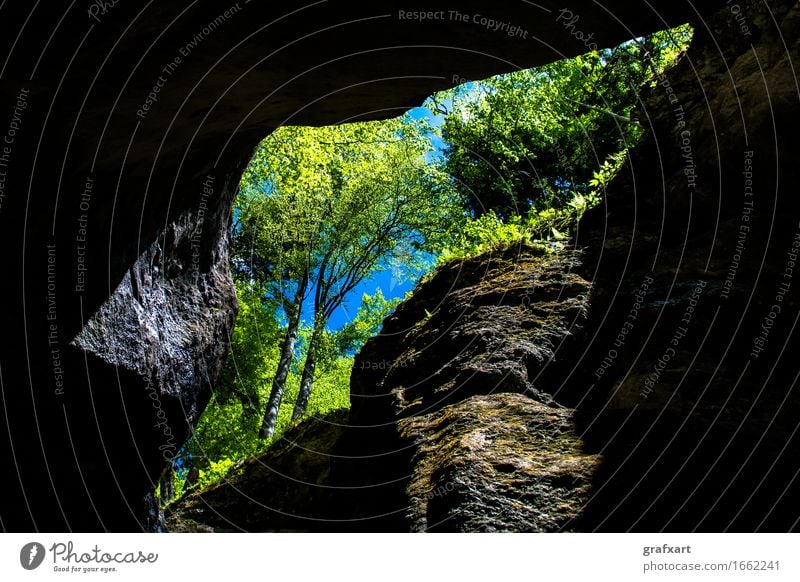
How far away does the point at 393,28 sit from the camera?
20.4 ft

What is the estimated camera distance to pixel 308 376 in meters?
27.8

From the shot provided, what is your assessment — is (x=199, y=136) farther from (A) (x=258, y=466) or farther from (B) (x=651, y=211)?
(A) (x=258, y=466)

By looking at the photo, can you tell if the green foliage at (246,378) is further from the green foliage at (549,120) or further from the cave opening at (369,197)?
the green foliage at (549,120)

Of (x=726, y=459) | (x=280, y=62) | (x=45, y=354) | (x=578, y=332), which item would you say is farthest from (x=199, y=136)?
(x=726, y=459)

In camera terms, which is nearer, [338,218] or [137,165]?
[137,165]

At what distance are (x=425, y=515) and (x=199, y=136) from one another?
5.55m

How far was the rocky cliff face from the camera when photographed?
5.44m

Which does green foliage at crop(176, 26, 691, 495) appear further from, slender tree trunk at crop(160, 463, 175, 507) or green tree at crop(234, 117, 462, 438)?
slender tree trunk at crop(160, 463, 175, 507)

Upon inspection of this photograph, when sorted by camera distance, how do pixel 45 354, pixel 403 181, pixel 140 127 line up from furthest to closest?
1. pixel 403 181
2. pixel 45 354
3. pixel 140 127

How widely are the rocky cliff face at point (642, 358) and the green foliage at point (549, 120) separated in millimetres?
16972

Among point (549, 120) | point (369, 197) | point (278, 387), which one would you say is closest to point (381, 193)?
point (369, 197)
